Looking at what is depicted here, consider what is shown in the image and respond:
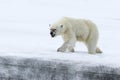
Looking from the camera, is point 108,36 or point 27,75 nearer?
point 27,75

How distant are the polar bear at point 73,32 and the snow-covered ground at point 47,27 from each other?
0.14 metres

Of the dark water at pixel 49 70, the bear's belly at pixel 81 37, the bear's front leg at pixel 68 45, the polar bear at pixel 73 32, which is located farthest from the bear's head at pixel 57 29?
the dark water at pixel 49 70

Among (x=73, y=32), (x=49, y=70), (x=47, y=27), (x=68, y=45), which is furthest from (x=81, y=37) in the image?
(x=47, y=27)

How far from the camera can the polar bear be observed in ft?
21.1

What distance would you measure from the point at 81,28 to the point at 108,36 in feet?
9.75

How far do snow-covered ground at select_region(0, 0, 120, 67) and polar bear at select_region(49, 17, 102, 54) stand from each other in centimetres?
14

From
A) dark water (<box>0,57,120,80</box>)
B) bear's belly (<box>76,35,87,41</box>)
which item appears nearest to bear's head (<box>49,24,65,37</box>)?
bear's belly (<box>76,35,87,41</box>)

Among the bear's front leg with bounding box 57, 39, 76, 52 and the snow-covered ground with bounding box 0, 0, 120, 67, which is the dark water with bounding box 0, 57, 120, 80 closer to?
the snow-covered ground with bounding box 0, 0, 120, 67

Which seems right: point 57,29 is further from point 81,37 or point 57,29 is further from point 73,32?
point 81,37

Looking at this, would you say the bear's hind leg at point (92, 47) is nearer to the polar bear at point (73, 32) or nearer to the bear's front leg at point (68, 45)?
the polar bear at point (73, 32)

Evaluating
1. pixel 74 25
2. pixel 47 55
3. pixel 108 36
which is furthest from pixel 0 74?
pixel 108 36

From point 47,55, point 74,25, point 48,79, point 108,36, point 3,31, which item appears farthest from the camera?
point 108,36

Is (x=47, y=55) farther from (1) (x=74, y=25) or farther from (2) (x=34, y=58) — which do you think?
(1) (x=74, y=25)

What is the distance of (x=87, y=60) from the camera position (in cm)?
569
